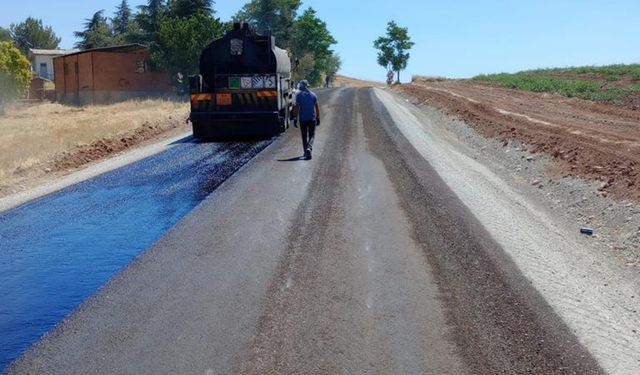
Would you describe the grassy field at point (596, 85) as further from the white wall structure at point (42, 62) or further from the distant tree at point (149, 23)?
the white wall structure at point (42, 62)

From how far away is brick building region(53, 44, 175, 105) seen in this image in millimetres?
60312

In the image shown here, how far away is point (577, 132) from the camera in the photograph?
1766 cm

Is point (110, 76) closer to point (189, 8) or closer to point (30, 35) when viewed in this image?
point (189, 8)

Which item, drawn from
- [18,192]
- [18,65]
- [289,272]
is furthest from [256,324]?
[18,65]

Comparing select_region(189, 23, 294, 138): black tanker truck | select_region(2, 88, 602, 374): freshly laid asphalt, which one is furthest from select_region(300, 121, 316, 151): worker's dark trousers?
select_region(2, 88, 602, 374): freshly laid asphalt

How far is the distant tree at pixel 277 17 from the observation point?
9669 centimetres

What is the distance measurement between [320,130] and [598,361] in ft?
54.6

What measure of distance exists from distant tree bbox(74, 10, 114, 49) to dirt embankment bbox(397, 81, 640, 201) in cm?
8101

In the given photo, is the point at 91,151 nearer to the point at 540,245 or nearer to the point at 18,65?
the point at 540,245

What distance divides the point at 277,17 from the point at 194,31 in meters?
40.7

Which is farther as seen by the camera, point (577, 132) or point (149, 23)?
point (149, 23)

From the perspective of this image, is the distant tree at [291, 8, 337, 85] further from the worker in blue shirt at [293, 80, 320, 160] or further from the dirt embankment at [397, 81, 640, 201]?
the worker in blue shirt at [293, 80, 320, 160]

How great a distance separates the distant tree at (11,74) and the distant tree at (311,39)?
4887 cm

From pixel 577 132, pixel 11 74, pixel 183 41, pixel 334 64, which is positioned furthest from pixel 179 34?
pixel 334 64
